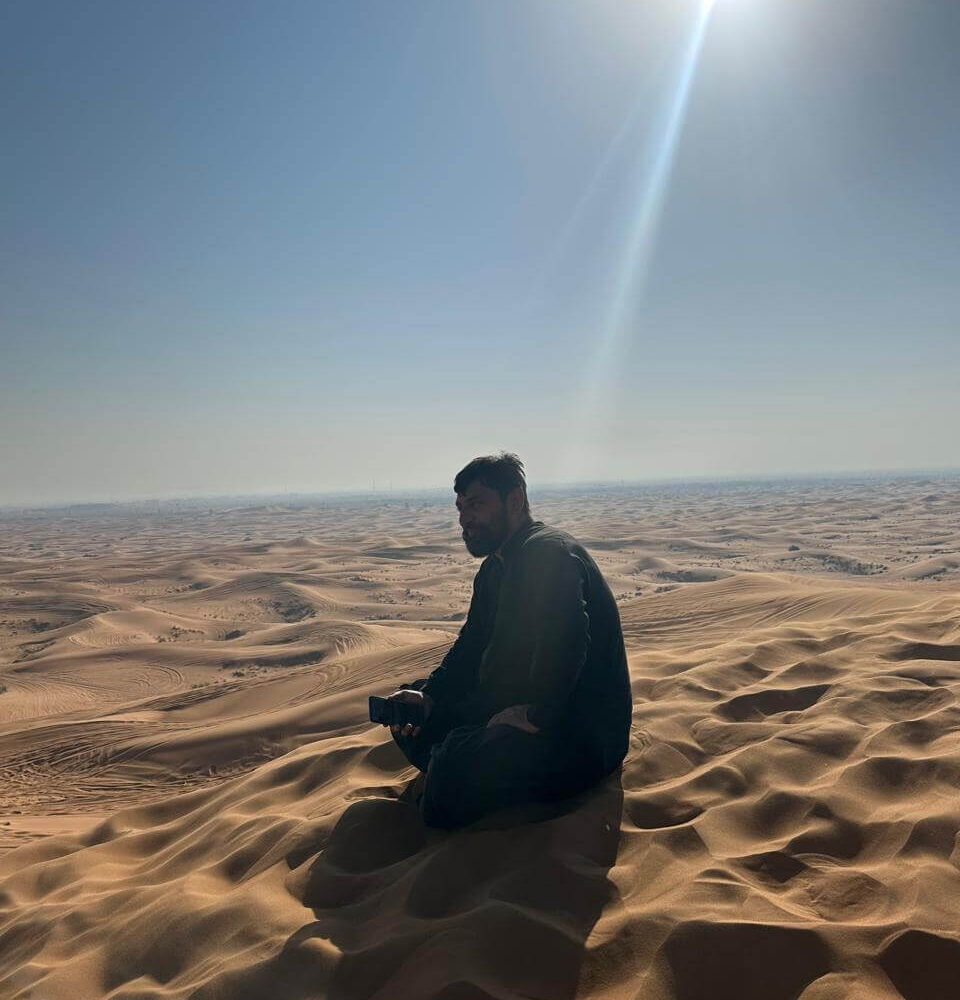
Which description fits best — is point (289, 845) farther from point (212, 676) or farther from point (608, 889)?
point (212, 676)

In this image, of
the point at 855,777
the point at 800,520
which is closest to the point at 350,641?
the point at 855,777

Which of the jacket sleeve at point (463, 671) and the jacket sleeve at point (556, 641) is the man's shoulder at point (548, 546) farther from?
the jacket sleeve at point (463, 671)

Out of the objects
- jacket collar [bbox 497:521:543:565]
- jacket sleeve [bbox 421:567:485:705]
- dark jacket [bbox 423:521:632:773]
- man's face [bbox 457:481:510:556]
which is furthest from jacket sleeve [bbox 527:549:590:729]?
jacket sleeve [bbox 421:567:485:705]

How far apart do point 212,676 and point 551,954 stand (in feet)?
36.1

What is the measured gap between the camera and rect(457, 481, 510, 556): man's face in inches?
118

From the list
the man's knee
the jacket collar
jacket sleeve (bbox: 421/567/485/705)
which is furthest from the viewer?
jacket sleeve (bbox: 421/567/485/705)

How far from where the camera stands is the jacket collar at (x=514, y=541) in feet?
9.71

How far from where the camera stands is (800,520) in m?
42.7

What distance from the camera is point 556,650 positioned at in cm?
253

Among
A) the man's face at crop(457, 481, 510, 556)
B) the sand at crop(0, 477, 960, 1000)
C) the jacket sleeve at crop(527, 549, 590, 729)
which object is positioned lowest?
the sand at crop(0, 477, 960, 1000)

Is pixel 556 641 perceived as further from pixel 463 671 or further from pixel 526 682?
pixel 463 671

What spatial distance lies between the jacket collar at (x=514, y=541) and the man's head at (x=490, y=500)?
1.0 inches

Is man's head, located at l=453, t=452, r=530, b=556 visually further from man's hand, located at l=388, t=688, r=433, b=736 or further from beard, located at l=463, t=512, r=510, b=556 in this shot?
man's hand, located at l=388, t=688, r=433, b=736

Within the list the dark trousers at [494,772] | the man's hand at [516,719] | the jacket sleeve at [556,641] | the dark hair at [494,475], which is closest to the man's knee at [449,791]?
the dark trousers at [494,772]
